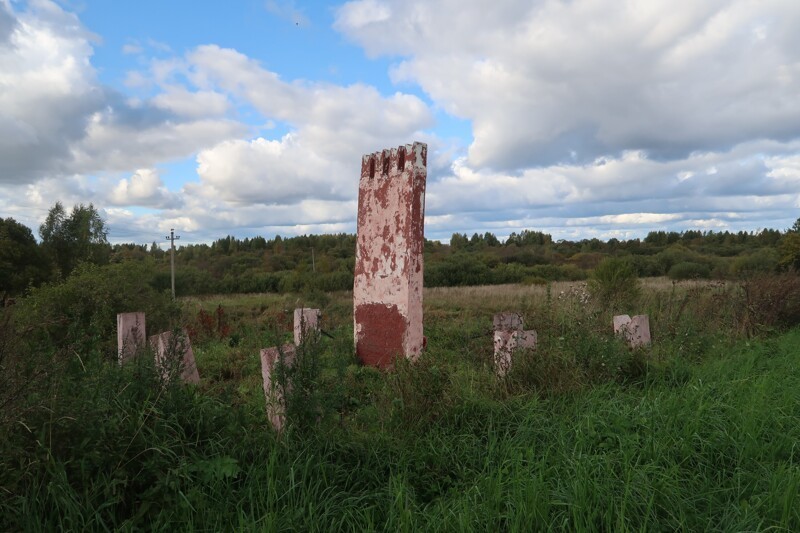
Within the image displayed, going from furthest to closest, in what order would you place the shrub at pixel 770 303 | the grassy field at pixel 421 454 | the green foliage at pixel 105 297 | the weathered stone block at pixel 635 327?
1. the green foliage at pixel 105 297
2. the shrub at pixel 770 303
3. the weathered stone block at pixel 635 327
4. the grassy field at pixel 421 454

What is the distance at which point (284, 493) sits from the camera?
10.3 feet

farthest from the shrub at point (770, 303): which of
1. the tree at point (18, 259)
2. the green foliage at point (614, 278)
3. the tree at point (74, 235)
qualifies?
the tree at point (74, 235)

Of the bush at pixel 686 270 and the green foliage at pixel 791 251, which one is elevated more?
the green foliage at pixel 791 251

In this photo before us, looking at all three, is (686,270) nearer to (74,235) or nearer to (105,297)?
(105,297)

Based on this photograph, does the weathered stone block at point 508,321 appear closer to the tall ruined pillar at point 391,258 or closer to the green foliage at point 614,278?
the tall ruined pillar at point 391,258

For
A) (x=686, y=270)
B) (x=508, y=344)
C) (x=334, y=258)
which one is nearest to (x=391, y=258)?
(x=508, y=344)

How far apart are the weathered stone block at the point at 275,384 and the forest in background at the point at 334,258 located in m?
9.57

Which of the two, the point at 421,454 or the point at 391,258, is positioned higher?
the point at 391,258

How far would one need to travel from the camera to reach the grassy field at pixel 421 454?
2871 millimetres

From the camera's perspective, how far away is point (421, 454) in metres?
3.75

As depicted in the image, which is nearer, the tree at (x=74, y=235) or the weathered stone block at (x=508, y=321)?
the weathered stone block at (x=508, y=321)

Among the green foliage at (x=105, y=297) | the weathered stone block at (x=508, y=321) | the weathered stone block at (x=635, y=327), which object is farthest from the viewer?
the green foliage at (x=105, y=297)

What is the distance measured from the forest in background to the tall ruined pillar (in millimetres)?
7216

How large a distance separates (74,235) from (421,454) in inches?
1709
